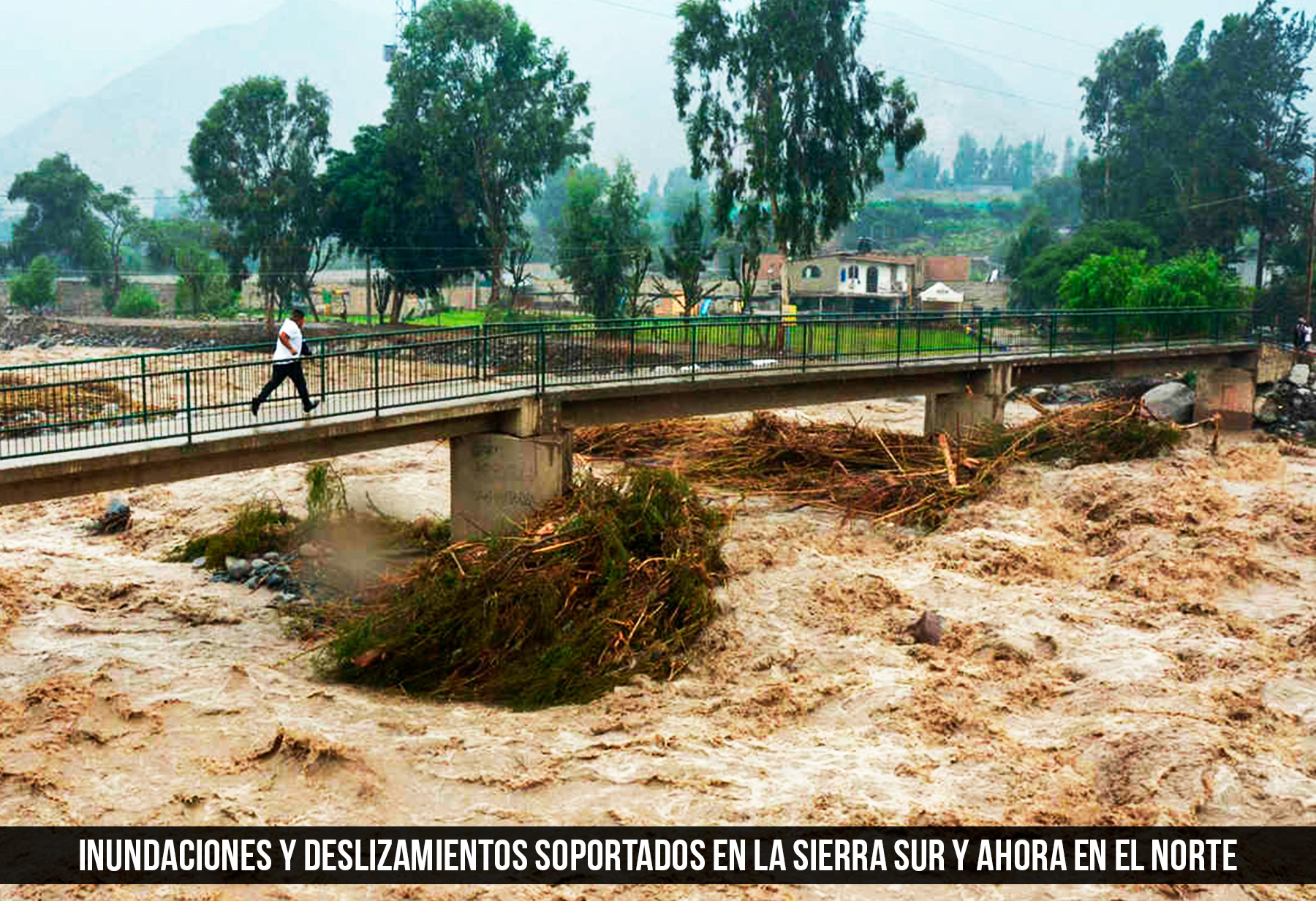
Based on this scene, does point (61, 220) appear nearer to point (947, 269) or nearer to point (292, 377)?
point (947, 269)

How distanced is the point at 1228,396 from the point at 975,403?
489 inches

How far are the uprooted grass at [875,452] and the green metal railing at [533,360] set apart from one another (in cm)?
186

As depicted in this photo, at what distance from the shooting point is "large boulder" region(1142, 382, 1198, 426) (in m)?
35.7

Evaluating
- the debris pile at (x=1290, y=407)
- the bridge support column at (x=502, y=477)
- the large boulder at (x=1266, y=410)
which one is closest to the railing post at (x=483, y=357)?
the bridge support column at (x=502, y=477)

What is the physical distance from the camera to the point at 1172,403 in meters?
36.0

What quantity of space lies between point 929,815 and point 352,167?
2195 inches

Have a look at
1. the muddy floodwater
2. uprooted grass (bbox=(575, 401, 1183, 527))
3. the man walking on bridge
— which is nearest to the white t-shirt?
the man walking on bridge

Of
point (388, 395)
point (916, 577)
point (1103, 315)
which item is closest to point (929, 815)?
point (916, 577)

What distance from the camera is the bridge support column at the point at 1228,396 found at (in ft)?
120

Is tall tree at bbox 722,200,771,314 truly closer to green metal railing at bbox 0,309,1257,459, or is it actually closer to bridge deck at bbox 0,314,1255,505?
green metal railing at bbox 0,309,1257,459

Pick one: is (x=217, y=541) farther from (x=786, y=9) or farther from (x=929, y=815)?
(x=786, y=9)

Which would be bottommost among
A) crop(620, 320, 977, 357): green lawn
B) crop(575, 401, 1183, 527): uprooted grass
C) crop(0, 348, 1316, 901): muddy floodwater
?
crop(0, 348, 1316, 901): muddy floodwater
